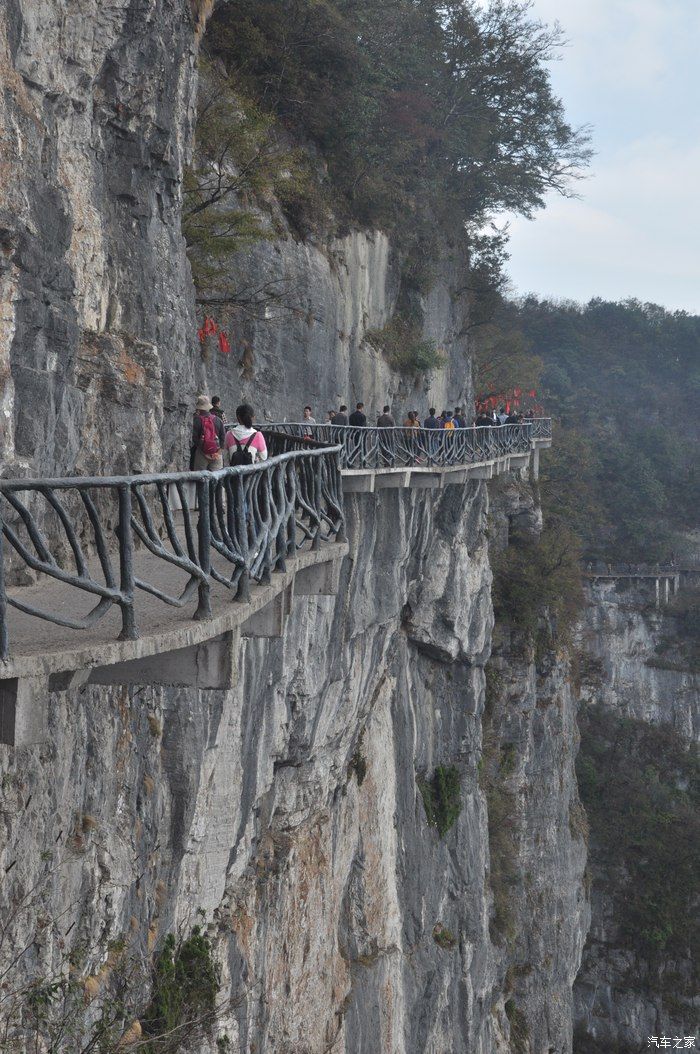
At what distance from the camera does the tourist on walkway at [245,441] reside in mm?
7602

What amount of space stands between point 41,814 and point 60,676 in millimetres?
2326

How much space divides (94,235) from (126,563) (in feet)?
16.5

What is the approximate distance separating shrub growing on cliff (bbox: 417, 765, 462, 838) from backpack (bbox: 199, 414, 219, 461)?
48.2 feet

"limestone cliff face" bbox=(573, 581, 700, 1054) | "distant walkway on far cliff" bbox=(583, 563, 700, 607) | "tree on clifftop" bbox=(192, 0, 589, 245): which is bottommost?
"limestone cliff face" bbox=(573, 581, 700, 1054)

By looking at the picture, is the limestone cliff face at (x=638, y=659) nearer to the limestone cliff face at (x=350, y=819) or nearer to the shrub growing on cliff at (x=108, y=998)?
the limestone cliff face at (x=350, y=819)

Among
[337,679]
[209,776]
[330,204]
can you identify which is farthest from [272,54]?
[209,776]

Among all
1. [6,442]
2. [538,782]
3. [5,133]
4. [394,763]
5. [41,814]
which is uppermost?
[5,133]

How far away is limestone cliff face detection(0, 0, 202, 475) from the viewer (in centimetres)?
648

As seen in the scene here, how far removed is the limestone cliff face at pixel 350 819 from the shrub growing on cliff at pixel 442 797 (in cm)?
31

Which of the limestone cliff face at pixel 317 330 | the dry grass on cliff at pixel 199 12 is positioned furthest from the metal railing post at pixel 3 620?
the limestone cliff face at pixel 317 330

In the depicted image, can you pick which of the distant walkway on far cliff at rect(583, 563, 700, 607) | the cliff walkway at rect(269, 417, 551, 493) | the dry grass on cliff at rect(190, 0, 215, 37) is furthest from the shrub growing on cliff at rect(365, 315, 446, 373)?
the distant walkway on far cliff at rect(583, 563, 700, 607)

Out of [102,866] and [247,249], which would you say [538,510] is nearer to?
[247,249]

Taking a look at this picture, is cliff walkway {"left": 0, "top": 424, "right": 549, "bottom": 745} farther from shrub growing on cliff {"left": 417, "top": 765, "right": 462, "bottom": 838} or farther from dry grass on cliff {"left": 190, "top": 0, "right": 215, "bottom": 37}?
shrub growing on cliff {"left": 417, "top": 765, "right": 462, "bottom": 838}

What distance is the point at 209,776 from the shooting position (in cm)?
1020
